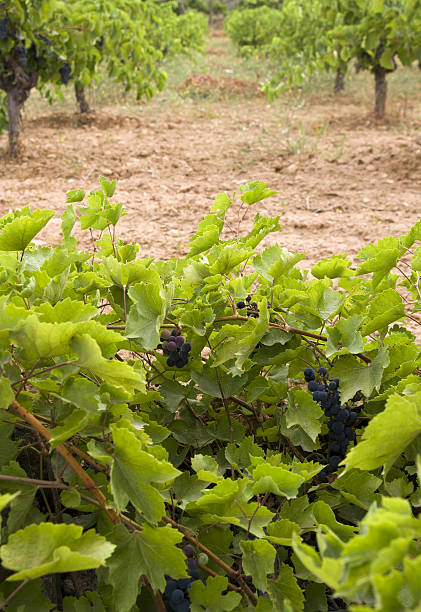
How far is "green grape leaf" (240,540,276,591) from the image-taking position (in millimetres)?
1014

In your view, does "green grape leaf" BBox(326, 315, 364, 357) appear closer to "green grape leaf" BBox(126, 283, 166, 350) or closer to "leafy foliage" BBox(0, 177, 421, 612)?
"leafy foliage" BBox(0, 177, 421, 612)

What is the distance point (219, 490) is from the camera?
1020mm

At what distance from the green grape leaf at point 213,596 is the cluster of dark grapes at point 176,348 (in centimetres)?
43

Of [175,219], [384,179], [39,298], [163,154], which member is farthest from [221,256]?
[163,154]

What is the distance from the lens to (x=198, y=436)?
4.44 feet

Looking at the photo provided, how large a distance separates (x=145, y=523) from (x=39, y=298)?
547mm

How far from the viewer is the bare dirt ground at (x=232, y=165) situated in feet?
14.7

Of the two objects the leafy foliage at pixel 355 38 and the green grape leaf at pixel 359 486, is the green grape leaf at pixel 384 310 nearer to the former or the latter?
the green grape leaf at pixel 359 486

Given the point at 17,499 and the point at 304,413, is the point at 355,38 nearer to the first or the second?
the point at 304,413

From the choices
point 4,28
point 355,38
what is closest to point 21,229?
point 4,28

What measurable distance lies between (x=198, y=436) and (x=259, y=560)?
38 centimetres

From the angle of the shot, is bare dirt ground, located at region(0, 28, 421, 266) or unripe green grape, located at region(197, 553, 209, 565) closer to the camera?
unripe green grape, located at region(197, 553, 209, 565)

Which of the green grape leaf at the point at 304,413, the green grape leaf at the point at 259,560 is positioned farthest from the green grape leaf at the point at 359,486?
the green grape leaf at the point at 259,560

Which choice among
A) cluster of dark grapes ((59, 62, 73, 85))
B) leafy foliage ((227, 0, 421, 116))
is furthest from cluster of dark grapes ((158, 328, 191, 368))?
cluster of dark grapes ((59, 62, 73, 85))
